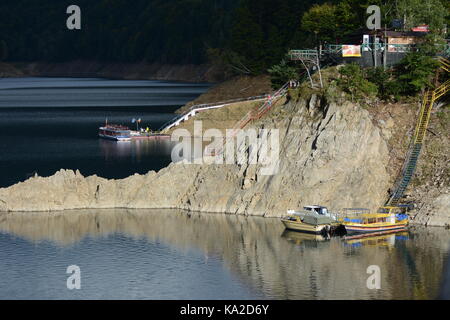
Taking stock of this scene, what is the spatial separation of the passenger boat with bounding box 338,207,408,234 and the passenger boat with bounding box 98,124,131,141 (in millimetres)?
73788

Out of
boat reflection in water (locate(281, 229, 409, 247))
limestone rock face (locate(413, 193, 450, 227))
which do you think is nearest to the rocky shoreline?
limestone rock face (locate(413, 193, 450, 227))

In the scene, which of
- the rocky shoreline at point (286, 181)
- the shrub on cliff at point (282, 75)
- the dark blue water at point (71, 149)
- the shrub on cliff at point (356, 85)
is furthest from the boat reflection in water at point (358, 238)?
the shrub on cliff at point (282, 75)

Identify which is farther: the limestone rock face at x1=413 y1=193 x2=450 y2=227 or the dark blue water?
the dark blue water

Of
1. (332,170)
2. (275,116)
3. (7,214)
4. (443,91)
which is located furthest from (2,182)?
(443,91)

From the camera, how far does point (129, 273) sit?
74062mm

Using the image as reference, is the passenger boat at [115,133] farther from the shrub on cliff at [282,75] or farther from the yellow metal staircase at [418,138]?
the yellow metal staircase at [418,138]

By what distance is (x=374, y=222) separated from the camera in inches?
3455

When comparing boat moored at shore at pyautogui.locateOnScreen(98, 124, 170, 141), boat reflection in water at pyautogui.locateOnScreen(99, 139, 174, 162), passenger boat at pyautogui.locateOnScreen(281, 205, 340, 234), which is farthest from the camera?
boat moored at shore at pyautogui.locateOnScreen(98, 124, 170, 141)

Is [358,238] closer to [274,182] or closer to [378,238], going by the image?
[378,238]

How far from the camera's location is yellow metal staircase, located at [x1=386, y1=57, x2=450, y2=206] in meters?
92.6

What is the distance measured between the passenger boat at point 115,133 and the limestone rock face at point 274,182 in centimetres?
5931

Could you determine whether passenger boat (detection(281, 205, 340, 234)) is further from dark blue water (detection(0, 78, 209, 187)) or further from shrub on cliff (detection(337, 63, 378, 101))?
dark blue water (detection(0, 78, 209, 187))

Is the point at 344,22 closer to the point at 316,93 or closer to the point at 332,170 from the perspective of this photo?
the point at 316,93
